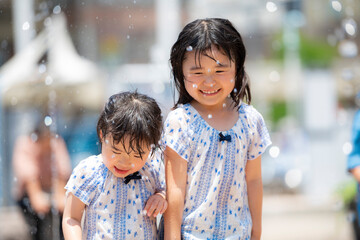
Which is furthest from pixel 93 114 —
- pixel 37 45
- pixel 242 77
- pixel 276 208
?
pixel 242 77

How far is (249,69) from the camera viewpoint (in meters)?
12.7

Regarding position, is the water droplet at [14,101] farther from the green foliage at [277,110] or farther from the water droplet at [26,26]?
the green foliage at [277,110]

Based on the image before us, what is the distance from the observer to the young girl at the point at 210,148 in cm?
207

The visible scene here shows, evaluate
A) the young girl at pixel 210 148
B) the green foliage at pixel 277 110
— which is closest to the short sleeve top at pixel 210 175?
the young girl at pixel 210 148

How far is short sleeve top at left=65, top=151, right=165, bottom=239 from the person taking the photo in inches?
80.4

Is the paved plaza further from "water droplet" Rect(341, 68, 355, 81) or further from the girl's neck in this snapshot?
the girl's neck

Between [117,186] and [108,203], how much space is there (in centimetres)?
7

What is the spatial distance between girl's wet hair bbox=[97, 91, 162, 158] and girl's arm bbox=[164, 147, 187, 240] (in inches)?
3.6

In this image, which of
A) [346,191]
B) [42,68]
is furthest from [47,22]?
[346,191]

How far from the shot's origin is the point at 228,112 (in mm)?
2229

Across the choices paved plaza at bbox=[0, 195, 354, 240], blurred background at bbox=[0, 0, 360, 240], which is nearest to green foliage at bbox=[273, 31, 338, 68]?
blurred background at bbox=[0, 0, 360, 240]

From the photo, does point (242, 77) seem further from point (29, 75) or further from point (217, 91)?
point (29, 75)

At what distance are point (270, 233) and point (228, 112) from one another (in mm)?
4584

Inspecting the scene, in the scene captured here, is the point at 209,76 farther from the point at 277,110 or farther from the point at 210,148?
the point at 277,110
